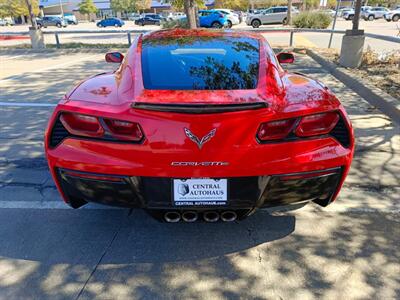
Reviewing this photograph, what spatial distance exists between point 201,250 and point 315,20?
26.4 metres

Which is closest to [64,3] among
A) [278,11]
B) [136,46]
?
[278,11]

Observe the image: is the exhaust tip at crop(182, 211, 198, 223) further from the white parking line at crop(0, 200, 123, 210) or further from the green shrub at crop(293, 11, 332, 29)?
the green shrub at crop(293, 11, 332, 29)

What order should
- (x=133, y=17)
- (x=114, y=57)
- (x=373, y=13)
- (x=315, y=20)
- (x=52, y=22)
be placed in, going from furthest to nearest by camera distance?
(x=133, y=17) → (x=52, y=22) → (x=373, y=13) → (x=315, y=20) → (x=114, y=57)

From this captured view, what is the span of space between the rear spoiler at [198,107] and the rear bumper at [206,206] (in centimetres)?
44

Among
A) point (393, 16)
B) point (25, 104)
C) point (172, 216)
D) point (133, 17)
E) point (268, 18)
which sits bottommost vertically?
point (133, 17)

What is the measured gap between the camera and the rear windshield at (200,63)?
2834 millimetres

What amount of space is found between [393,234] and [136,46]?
2.75 metres

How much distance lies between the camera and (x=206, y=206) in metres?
2.48

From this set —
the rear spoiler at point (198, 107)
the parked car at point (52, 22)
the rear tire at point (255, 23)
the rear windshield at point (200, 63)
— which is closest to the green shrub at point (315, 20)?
the rear tire at point (255, 23)

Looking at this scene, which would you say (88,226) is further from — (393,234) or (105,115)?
(393,234)

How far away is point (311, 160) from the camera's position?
2.46m

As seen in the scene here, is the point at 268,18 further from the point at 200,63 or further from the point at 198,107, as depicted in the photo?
the point at 198,107

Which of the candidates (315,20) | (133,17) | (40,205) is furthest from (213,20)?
(133,17)

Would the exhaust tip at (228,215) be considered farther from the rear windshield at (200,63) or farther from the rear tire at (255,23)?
the rear tire at (255,23)
